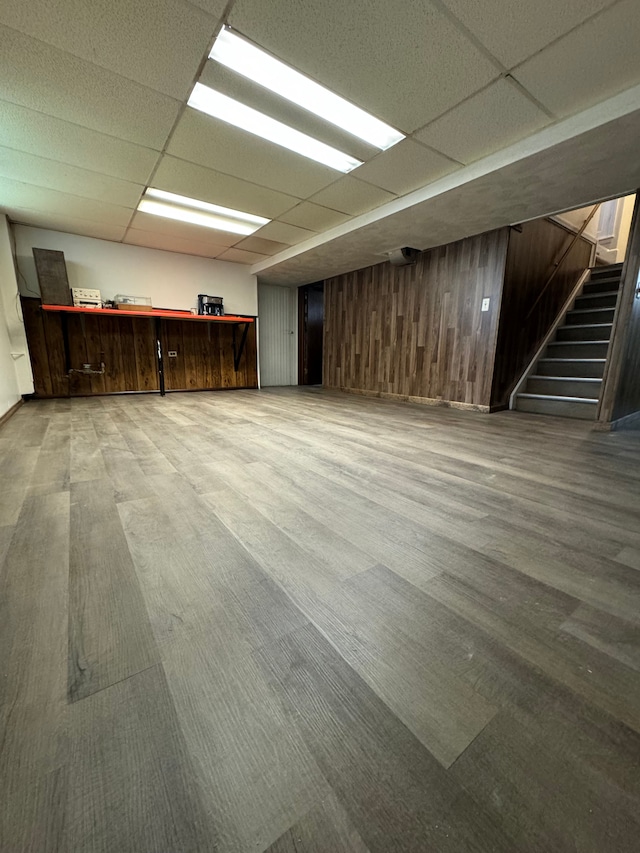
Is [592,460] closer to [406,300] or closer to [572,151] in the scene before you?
[572,151]

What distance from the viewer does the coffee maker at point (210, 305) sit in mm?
5516

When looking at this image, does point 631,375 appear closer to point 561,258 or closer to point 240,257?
point 561,258

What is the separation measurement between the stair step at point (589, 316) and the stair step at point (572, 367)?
0.89 meters

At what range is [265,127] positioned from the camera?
7.80ft

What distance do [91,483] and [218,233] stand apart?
3934 mm

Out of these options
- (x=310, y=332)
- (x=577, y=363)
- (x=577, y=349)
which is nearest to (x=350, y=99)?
(x=577, y=363)

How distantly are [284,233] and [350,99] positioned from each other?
2.51m

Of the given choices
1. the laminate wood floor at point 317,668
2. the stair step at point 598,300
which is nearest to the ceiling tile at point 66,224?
the laminate wood floor at point 317,668

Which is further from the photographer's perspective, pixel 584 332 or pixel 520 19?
pixel 584 332

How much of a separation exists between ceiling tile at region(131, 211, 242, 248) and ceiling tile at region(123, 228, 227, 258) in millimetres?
92

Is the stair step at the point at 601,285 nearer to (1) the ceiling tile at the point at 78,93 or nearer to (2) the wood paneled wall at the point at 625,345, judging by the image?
(2) the wood paneled wall at the point at 625,345

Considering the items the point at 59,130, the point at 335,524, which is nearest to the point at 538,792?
the point at 335,524

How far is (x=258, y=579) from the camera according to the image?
108cm

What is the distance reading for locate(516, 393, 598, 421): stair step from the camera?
3.72 m
